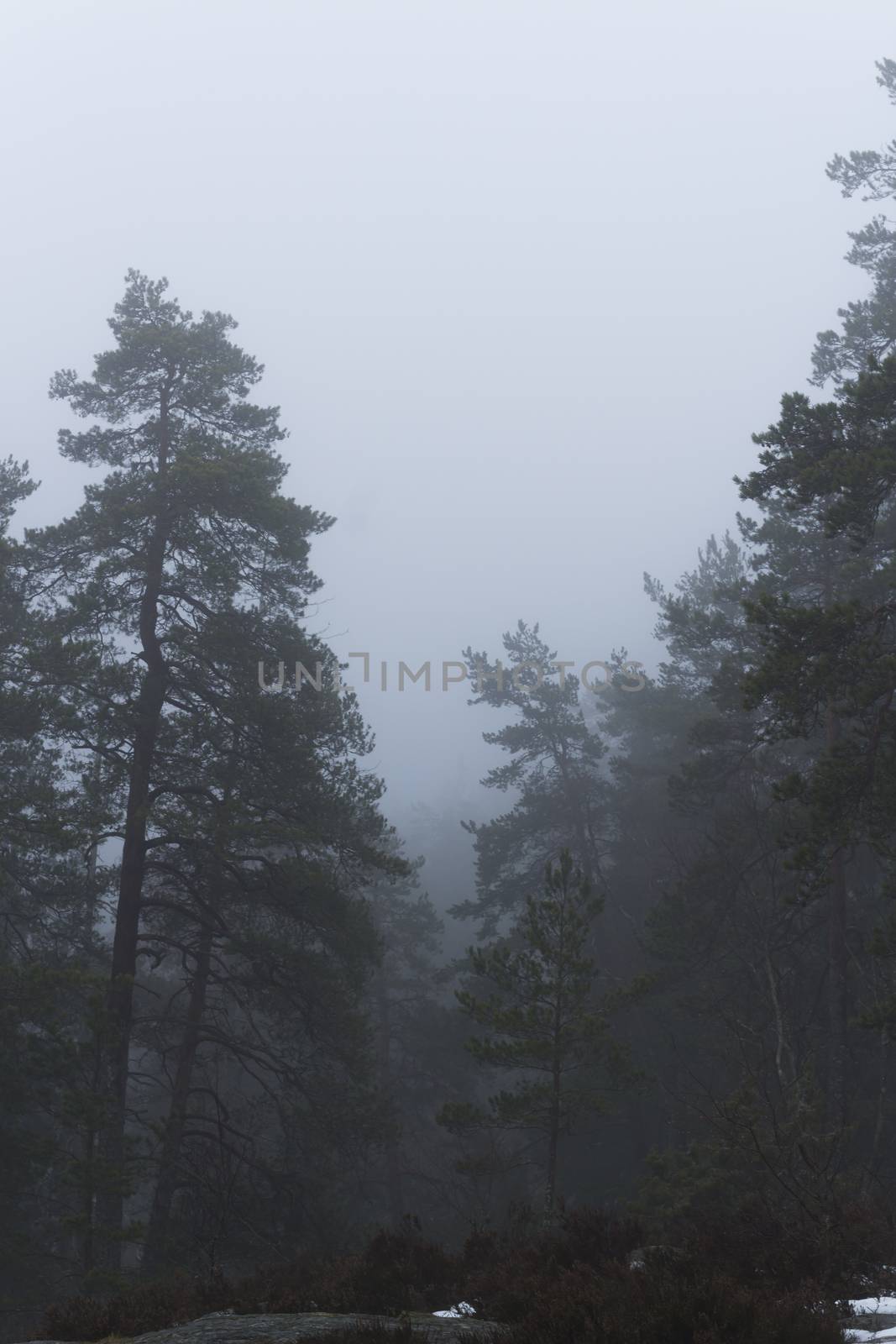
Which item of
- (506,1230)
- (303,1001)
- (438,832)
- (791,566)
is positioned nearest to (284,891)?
(303,1001)

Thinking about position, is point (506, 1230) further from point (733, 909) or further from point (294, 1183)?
point (733, 909)

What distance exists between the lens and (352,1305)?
291 inches

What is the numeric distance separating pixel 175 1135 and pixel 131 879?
3862mm

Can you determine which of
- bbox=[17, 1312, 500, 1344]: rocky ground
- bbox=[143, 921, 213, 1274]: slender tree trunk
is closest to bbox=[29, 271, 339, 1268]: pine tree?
bbox=[143, 921, 213, 1274]: slender tree trunk

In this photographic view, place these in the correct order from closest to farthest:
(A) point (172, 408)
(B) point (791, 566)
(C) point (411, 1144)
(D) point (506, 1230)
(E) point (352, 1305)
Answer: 1. (E) point (352, 1305)
2. (D) point (506, 1230)
3. (A) point (172, 408)
4. (B) point (791, 566)
5. (C) point (411, 1144)

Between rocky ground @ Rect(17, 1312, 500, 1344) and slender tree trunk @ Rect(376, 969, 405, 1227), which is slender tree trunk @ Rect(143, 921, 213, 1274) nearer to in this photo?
rocky ground @ Rect(17, 1312, 500, 1344)

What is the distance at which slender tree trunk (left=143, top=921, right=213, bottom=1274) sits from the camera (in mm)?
13211

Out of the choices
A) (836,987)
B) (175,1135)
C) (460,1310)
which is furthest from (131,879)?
(836,987)

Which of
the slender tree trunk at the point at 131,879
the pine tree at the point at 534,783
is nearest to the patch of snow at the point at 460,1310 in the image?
the slender tree trunk at the point at 131,879

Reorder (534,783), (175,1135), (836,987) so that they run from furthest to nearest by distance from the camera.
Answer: (534,783)
(836,987)
(175,1135)

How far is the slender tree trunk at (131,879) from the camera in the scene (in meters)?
12.2

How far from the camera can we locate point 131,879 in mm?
14273

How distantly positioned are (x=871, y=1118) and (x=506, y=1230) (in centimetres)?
969

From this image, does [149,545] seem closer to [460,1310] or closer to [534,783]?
[460,1310]
